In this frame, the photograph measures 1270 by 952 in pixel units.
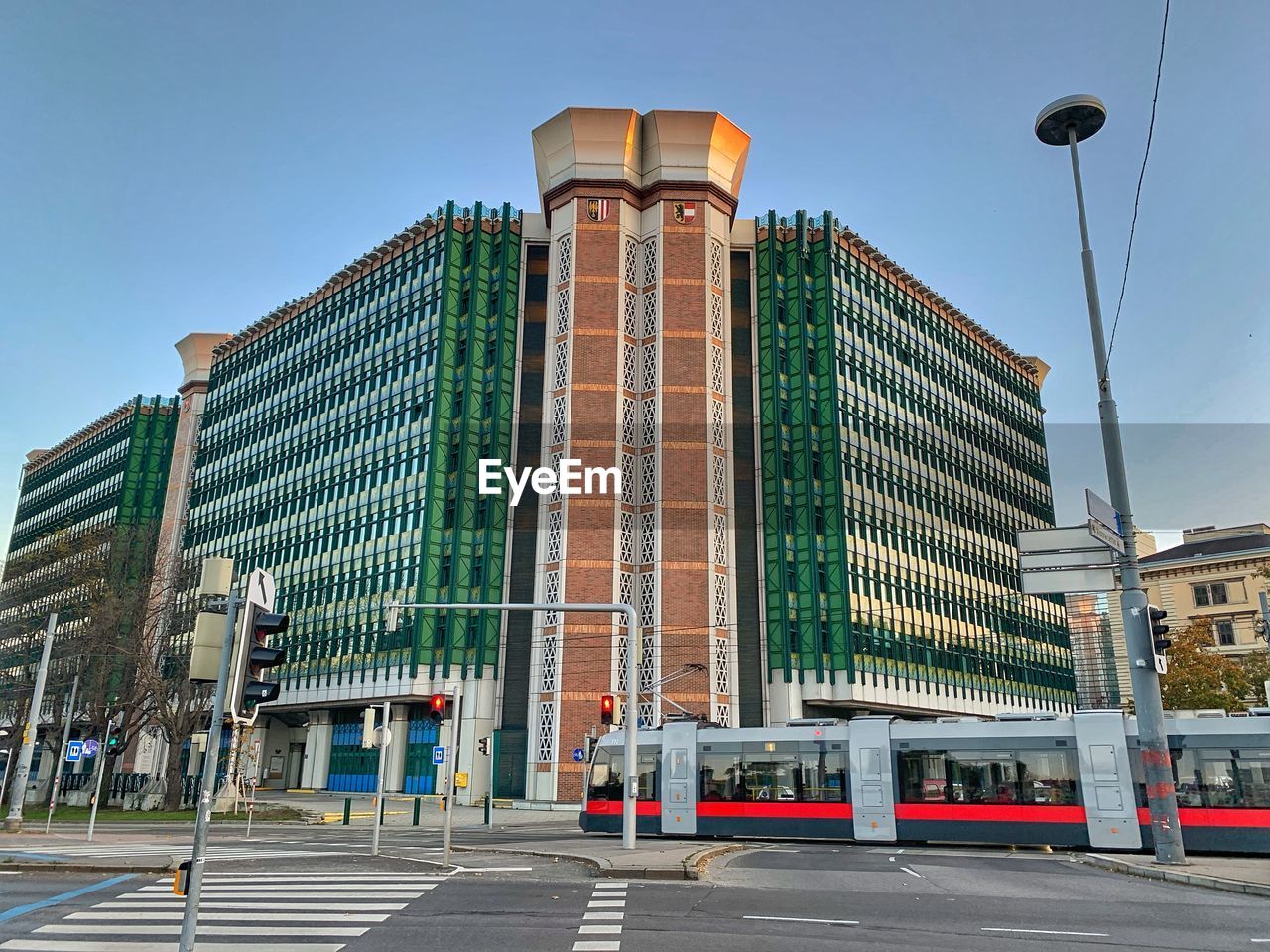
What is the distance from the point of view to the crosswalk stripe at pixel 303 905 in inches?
511

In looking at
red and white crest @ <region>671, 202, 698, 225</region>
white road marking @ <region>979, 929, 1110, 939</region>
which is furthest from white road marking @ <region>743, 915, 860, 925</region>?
red and white crest @ <region>671, 202, 698, 225</region>

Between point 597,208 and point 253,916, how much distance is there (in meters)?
48.8

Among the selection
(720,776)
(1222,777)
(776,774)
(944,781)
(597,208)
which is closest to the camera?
(1222,777)

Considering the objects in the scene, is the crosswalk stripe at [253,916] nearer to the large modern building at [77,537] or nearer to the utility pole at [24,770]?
the utility pole at [24,770]

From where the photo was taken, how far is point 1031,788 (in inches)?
880

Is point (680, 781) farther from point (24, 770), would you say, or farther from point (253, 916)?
point (24, 770)

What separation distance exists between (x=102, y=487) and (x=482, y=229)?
5109 cm

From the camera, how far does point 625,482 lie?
52.1 metres

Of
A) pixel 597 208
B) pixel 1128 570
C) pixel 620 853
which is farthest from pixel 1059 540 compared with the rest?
pixel 597 208

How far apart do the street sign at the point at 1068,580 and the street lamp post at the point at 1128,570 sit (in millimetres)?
795

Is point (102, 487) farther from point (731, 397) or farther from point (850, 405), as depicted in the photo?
point (850, 405)

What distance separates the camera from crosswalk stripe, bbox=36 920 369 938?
11.2 m

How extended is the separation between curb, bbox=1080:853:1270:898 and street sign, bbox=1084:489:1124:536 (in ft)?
19.1

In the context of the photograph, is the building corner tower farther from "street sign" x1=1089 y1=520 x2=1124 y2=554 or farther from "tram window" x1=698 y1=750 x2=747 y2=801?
"street sign" x1=1089 y1=520 x2=1124 y2=554
